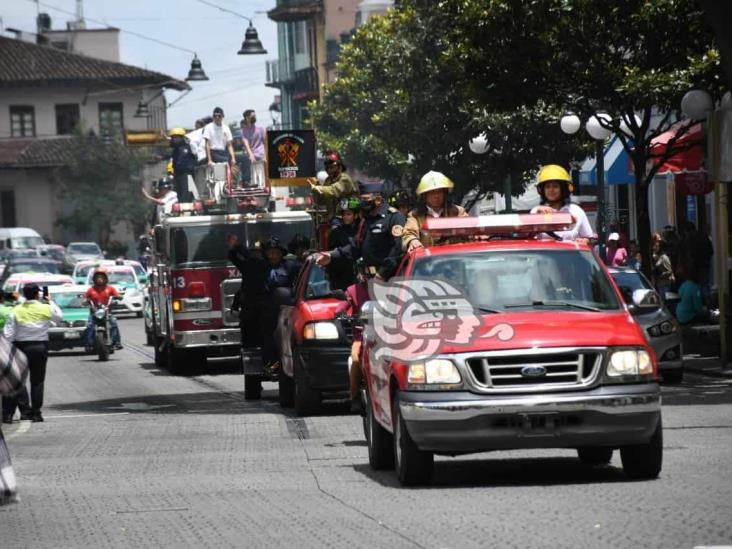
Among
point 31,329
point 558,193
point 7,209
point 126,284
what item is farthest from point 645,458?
point 7,209

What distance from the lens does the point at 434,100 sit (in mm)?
44281

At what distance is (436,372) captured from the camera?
11641mm

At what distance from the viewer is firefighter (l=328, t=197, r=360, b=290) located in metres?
19.9

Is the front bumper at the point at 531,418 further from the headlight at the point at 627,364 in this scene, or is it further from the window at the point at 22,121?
the window at the point at 22,121

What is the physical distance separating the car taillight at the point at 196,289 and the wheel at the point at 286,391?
7.98 m

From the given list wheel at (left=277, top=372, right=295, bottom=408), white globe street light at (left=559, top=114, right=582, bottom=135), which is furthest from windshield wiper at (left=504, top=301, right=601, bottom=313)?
white globe street light at (left=559, top=114, right=582, bottom=135)

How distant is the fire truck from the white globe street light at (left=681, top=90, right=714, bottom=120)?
23.4 ft

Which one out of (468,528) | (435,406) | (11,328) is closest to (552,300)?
(435,406)

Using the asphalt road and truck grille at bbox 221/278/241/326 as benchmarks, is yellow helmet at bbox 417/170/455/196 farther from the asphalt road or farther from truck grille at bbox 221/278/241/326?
truck grille at bbox 221/278/241/326

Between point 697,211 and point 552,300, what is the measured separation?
30698 mm

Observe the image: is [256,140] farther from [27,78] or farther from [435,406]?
[27,78]

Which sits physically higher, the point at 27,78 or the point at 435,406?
the point at 27,78

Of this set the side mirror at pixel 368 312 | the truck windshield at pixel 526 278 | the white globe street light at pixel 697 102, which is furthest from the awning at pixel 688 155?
the side mirror at pixel 368 312

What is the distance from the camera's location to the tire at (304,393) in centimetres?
1927
